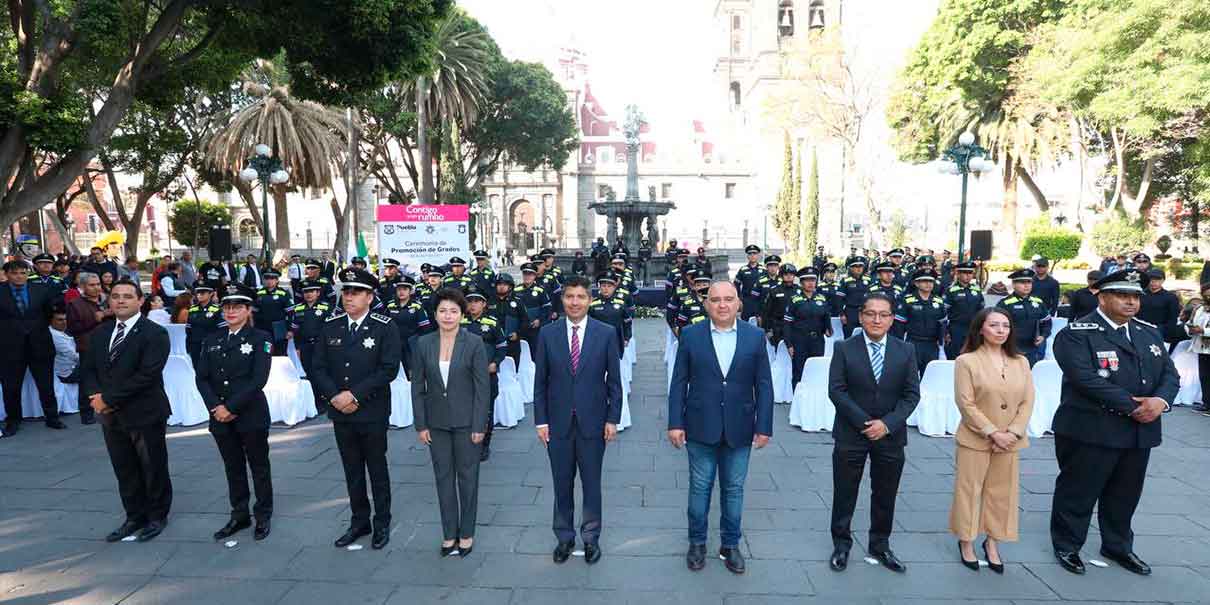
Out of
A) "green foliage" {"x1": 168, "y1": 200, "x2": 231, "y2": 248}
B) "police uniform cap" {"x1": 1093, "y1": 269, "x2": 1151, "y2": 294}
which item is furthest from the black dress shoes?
"green foliage" {"x1": 168, "y1": 200, "x2": 231, "y2": 248}

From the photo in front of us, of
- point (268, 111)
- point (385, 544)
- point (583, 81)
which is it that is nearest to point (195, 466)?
point (385, 544)

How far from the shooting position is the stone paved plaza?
14.6ft

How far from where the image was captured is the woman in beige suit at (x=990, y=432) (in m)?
4.57

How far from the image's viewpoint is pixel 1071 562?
15.5ft

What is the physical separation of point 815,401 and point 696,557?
387 centimetres

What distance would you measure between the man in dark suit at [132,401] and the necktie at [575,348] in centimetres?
309

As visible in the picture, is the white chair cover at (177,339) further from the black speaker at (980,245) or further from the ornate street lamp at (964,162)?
the black speaker at (980,245)

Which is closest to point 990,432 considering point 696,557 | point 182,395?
point 696,557

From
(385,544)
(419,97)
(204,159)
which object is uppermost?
(419,97)

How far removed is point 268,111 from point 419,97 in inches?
222

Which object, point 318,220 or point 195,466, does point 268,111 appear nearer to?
point 195,466

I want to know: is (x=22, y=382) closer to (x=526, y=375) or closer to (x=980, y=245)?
(x=526, y=375)

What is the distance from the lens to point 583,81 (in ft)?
256

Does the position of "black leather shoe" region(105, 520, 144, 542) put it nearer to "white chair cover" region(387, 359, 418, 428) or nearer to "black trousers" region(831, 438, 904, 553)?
"white chair cover" region(387, 359, 418, 428)
